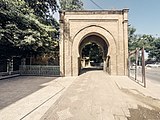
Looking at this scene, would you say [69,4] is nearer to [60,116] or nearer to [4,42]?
[4,42]

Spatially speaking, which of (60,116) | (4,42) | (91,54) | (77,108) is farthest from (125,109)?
(91,54)

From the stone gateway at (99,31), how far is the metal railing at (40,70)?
194cm

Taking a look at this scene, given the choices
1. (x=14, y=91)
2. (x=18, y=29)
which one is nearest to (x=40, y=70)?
(x=18, y=29)

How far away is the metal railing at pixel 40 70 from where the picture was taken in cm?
1973

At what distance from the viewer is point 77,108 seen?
6570 millimetres

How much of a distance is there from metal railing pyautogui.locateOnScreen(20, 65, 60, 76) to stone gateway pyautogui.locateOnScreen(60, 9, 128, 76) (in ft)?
6.36

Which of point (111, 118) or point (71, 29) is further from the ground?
point (71, 29)

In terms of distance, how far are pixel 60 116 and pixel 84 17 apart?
50.9 ft

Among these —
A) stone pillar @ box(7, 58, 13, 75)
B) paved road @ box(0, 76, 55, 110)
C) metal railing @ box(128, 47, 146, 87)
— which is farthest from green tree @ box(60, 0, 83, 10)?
paved road @ box(0, 76, 55, 110)

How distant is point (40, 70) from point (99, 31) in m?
7.99

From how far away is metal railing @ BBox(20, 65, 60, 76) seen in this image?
19.7 metres

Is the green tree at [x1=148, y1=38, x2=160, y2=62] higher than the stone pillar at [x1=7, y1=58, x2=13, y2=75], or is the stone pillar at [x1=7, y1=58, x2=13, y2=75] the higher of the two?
the green tree at [x1=148, y1=38, x2=160, y2=62]

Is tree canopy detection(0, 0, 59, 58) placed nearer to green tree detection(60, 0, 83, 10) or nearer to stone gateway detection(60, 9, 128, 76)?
stone gateway detection(60, 9, 128, 76)

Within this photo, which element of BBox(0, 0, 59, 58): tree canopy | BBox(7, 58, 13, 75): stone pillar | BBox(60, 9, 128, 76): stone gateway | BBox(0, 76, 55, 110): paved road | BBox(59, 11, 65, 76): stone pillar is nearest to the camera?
BBox(0, 76, 55, 110): paved road
